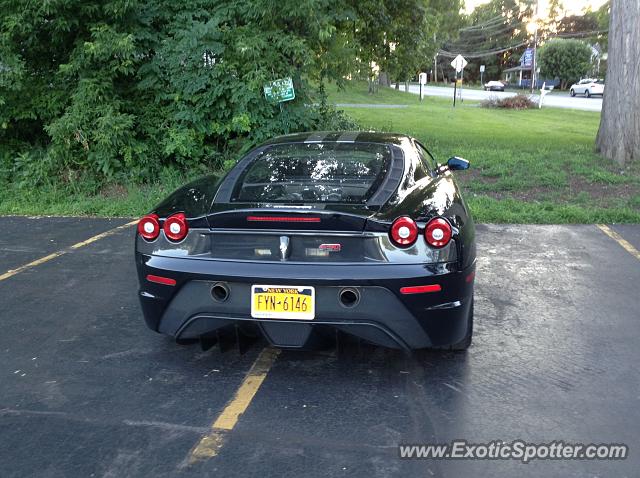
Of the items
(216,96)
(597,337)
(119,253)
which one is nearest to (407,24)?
(216,96)

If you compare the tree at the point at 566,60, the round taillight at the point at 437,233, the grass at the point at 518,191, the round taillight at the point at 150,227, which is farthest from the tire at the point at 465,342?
the tree at the point at 566,60

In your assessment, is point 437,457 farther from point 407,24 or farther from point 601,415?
point 407,24

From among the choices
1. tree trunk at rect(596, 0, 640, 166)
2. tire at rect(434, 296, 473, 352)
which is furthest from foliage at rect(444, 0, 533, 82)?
tire at rect(434, 296, 473, 352)

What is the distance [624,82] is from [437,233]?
882 cm

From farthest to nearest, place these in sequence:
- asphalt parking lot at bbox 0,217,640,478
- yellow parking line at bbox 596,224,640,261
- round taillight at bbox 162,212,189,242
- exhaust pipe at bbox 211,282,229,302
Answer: yellow parking line at bbox 596,224,640,261, round taillight at bbox 162,212,189,242, exhaust pipe at bbox 211,282,229,302, asphalt parking lot at bbox 0,217,640,478

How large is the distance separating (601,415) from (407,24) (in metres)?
11.8

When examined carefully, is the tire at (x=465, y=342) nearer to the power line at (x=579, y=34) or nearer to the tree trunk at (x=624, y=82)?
the tree trunk at (x=624, y=82)

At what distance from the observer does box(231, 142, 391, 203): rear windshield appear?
3.73 m

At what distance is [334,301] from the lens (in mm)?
3307

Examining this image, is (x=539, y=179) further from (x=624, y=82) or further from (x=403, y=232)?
(x=403, y=232)

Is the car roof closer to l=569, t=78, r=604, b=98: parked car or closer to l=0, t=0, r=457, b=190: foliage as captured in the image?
l=0, t=0, r=457, b=190: foliage

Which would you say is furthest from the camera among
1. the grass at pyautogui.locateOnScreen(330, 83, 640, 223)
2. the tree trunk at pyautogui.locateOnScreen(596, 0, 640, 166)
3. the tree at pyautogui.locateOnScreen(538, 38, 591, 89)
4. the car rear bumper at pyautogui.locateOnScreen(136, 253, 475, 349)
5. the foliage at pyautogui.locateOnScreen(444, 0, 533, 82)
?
the foliage at pyautogui.locateOnScreen(444, 0, 533, 82)

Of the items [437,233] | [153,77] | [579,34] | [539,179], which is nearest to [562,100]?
[539,179]

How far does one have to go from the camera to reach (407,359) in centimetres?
390
